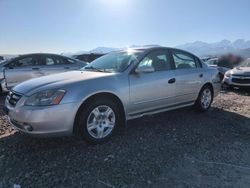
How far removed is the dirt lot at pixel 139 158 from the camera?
286 centimetres

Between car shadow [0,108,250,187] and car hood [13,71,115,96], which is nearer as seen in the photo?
car shadow [0,108,250,187]

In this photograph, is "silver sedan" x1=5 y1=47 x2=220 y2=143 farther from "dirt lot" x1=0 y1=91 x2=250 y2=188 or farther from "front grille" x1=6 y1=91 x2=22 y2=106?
"dirt lot" x1=0 y1=91 x2=250 y2=188

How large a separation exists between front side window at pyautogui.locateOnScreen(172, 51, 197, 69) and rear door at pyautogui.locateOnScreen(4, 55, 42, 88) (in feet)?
16.0

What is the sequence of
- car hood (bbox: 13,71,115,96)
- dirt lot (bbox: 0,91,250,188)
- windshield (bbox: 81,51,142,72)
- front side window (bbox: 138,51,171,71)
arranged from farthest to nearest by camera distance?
1. front side window (bbox: 138,51,171,71)
2. windshield (bbox: 81,51,142,72)
3. car hood (bbox: 13,71,115,96)
4. dirt lot (bbox: 0,91,250,188)

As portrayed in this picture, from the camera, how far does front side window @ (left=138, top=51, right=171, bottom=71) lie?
449 centimetres

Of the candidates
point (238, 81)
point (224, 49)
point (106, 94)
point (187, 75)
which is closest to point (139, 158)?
point (106, 94)

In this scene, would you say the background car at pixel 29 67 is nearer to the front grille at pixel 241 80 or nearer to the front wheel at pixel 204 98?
the front wheel at pixel 204 98

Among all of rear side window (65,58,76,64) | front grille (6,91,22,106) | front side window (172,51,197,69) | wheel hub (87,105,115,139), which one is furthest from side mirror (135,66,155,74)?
rear side window (65,58,76,64)

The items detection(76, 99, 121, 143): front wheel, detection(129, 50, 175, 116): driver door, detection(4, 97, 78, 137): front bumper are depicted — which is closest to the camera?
detection(4, 97, 78, 137): front bumper

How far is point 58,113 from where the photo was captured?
3.36 meters

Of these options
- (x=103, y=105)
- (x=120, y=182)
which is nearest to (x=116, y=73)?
(x=103, y=105)

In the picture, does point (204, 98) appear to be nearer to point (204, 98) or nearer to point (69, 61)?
point (204, 98)

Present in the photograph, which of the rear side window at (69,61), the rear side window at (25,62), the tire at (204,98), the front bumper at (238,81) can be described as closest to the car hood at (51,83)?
the tire at (204,98)

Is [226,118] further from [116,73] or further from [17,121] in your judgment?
[17,121]
